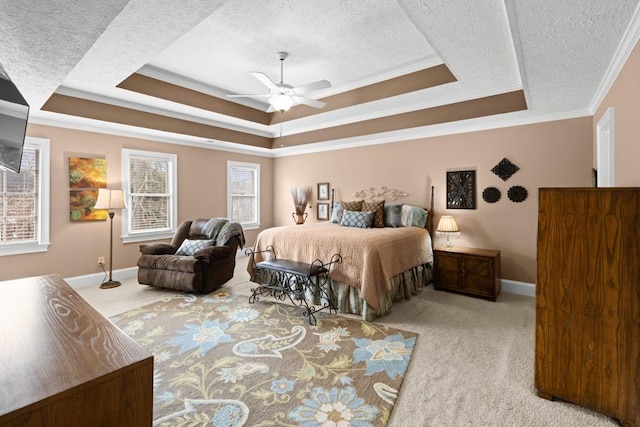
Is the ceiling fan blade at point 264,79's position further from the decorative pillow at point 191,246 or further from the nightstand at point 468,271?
the nightstand at point 468,271

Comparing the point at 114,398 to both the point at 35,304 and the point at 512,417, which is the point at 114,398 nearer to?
the point at 35,304

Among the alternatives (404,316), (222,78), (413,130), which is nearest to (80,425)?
(404,316)

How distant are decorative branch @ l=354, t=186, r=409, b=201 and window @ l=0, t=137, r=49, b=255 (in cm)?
473

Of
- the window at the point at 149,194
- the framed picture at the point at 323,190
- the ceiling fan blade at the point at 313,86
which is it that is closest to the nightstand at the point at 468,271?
the framed picture at the point at 323,190

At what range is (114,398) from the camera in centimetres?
90

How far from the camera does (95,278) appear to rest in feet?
15.3

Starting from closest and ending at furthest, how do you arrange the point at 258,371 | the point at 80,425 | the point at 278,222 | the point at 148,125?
the point at 80,425, the point at 258,371, the point at 148,125, the point at 278,222

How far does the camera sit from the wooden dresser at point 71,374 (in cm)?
80

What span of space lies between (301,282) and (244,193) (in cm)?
351

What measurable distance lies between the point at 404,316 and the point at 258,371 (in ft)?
5.88

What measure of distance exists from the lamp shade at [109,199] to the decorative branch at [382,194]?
12.6 feet

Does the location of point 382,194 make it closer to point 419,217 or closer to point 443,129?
point 419,217

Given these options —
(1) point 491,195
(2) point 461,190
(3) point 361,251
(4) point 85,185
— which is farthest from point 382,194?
(4) point 85,185

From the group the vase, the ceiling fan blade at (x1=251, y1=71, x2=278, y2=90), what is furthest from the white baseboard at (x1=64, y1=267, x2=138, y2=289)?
the ceiling fan blade at (x1=251, y1=71, x2=278, y2=90)
